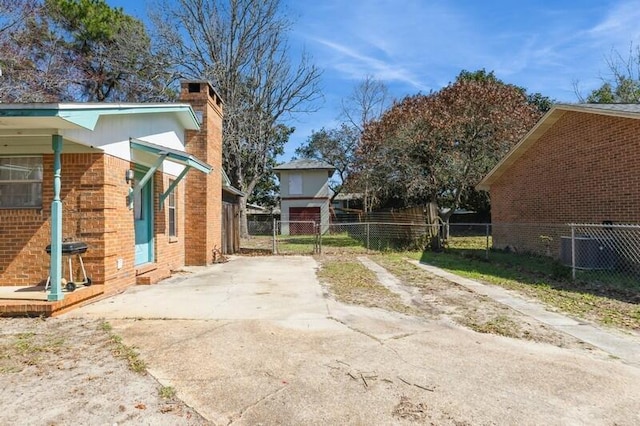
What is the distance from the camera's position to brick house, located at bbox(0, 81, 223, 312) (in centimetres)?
573

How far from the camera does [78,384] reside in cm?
348

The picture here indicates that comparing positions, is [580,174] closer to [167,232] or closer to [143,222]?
[167,232]

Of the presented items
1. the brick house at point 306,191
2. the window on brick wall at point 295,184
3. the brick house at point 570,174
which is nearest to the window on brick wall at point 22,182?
the brick house at point 570,174

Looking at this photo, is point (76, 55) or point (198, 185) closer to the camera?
point (198, 185)

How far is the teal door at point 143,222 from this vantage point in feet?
28.2

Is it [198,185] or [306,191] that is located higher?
[306,191]

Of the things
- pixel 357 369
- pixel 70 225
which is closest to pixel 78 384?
pixel 357 369

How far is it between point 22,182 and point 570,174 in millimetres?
13357

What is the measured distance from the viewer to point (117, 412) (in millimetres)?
3014

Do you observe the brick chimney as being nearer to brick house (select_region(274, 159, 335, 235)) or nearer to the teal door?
the teal door

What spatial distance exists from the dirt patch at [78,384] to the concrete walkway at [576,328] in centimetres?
439

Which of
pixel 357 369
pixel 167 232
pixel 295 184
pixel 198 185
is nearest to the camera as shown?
pixel 357 369

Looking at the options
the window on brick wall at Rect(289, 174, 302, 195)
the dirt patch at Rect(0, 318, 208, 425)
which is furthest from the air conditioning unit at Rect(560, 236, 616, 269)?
the window on brick wall at Rect(289, 174, 302, 195)

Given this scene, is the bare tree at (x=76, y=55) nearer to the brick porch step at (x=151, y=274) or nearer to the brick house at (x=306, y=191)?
the brick house at (x=306, y=191)
